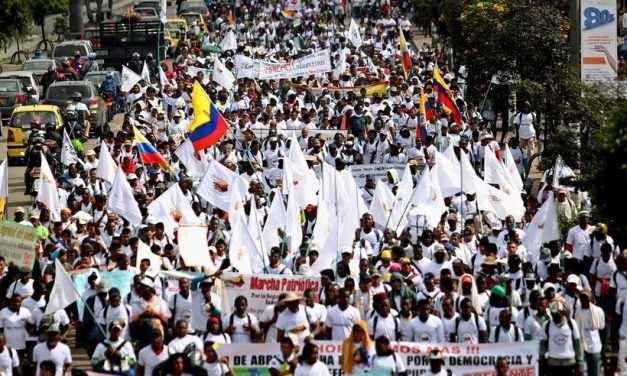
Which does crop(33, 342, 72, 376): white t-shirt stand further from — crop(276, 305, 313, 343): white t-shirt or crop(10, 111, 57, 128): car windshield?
crop(10, 111, 57, 128): car windshield

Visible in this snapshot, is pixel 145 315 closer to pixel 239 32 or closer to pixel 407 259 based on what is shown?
pixel 407 259

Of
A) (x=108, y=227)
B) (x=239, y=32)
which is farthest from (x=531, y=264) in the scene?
(x=239, y=32)

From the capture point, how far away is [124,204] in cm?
2264

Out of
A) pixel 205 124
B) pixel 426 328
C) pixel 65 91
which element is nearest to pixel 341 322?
pixel 426 328

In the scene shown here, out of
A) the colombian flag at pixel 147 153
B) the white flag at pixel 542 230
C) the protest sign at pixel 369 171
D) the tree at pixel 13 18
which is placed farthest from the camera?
the tree at pixel 13 18

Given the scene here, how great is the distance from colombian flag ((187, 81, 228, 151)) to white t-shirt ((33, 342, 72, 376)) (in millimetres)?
8353

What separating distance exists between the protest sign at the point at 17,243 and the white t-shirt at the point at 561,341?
19.5 ft

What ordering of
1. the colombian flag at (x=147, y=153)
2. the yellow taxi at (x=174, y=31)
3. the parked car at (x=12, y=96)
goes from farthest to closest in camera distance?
the yellow taxi at (x=174, y=31)
the parked car at (x=12, y=96)
the colombian flag at (x=147, y=153)

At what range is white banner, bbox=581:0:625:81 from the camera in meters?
26.5

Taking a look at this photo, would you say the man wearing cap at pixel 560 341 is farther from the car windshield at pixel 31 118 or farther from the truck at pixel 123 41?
the truck at pixel 123 41

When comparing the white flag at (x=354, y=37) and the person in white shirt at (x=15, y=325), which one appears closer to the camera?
the person in white shirt at (x=15, y=325)

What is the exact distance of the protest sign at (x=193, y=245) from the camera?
19.1 metres

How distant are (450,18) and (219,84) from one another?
814 centimetres

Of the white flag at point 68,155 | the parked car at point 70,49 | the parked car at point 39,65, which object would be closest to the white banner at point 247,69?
the parked car at point 39,65
